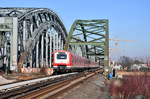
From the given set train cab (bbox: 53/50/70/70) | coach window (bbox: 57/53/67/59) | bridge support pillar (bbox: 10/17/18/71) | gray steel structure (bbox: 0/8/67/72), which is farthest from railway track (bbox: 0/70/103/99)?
gray steel structure (bbox: 0/8/67/72)

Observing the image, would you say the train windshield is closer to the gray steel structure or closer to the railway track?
the gray steel structure

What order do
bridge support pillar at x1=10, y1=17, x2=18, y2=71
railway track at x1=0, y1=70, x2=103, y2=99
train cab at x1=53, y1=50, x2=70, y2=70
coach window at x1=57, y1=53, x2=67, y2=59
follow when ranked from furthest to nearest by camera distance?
bridge support pillar at x1=10, y1=17, x2=18, y2=71 < coach window at x1=57, y1=53, x2=67, y2=59 < train cab at x1=53, y1=50, x2=70, y2=70 < railway track at x1=0, y1=70, x2=103, y2=99

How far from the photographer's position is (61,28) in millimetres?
69188

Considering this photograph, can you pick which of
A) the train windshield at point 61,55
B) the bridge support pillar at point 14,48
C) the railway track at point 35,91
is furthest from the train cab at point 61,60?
the railway track at point 35,91

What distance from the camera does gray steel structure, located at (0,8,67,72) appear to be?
40.7m

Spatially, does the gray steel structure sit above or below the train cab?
above

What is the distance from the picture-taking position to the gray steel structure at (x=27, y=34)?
40.7 metres

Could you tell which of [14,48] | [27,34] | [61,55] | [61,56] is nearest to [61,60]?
[61,56]

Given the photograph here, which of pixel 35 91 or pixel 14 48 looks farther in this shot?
pixel 14 48

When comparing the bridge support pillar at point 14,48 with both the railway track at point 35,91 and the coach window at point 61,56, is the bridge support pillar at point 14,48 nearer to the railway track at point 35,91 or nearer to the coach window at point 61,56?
the coach window at point 61,56

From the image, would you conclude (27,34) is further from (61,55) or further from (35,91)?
(35,91)

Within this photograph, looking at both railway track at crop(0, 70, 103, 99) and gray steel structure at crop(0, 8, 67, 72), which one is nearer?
railway track at crop(0, 70, 103, 99)

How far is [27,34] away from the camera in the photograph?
2018 inches

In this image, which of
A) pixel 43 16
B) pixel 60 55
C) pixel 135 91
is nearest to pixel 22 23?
pixel 43 16
